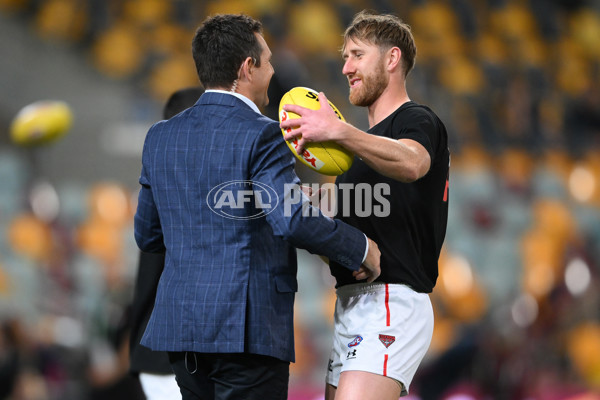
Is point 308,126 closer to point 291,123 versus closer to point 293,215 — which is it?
point 291,123

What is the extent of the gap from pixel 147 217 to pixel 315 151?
654 mm

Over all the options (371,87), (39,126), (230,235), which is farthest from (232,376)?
(39,126)

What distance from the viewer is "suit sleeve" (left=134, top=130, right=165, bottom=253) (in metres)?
2.80

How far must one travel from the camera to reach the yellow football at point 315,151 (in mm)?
2641

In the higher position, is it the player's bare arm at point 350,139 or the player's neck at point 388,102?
the player's neck at point 388,102

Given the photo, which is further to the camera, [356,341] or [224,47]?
[356,341]

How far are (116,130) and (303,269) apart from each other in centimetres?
297

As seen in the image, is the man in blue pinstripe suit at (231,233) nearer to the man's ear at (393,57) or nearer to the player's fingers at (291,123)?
the player's fingers at (291,123)

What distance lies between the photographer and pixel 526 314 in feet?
23.9

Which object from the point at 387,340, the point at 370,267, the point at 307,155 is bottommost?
the point at 387,340

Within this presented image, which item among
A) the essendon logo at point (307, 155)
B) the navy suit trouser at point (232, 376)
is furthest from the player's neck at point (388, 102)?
the navy suit trouser at point (232, 376)

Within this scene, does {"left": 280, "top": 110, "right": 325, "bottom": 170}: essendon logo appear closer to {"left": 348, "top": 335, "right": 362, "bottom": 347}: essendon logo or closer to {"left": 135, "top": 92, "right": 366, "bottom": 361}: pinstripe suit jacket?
{"left": 135, "top": 92, "right": 366, "bottom": 361}: pinstripe suit jacket

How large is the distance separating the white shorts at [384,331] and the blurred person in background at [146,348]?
2.59ft

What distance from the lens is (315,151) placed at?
8.70ft
